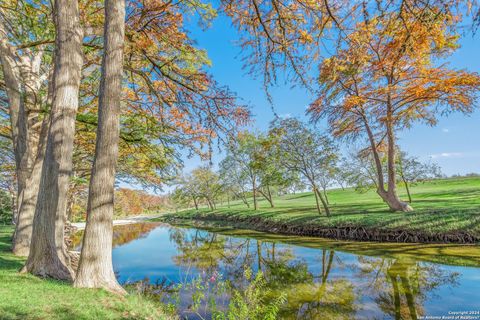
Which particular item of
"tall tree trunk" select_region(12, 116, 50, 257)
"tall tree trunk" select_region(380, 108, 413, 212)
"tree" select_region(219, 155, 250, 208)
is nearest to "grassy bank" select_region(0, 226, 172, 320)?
"tall tree trunk" select_region(12, 116, 50, 257)

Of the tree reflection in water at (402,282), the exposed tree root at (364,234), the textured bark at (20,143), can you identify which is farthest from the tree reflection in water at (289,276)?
the textured bark at (20,143)

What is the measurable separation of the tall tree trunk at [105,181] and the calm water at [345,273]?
151 centimetres

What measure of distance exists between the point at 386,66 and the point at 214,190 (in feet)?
92.8

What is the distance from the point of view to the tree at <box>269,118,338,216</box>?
1753 centimetres

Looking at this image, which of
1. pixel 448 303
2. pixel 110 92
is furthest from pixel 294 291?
pixel 110 92

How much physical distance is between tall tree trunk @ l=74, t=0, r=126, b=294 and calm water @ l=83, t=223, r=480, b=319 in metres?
1.51

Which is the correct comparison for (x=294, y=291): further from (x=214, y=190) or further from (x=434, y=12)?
(x=214, y=190)

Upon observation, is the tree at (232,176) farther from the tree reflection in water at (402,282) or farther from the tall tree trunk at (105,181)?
the tall tree trunk at (105,181)

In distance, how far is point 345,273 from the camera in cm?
770

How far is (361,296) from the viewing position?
19.1 feet

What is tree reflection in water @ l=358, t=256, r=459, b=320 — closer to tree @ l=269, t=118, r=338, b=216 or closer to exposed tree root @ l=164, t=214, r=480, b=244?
exposed tree root @ l=164, t=214, r=480, b=244

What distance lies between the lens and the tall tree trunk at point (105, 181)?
4.15 meters

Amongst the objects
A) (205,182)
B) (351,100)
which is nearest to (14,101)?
(351,100)

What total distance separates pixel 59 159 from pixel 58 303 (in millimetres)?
2694
